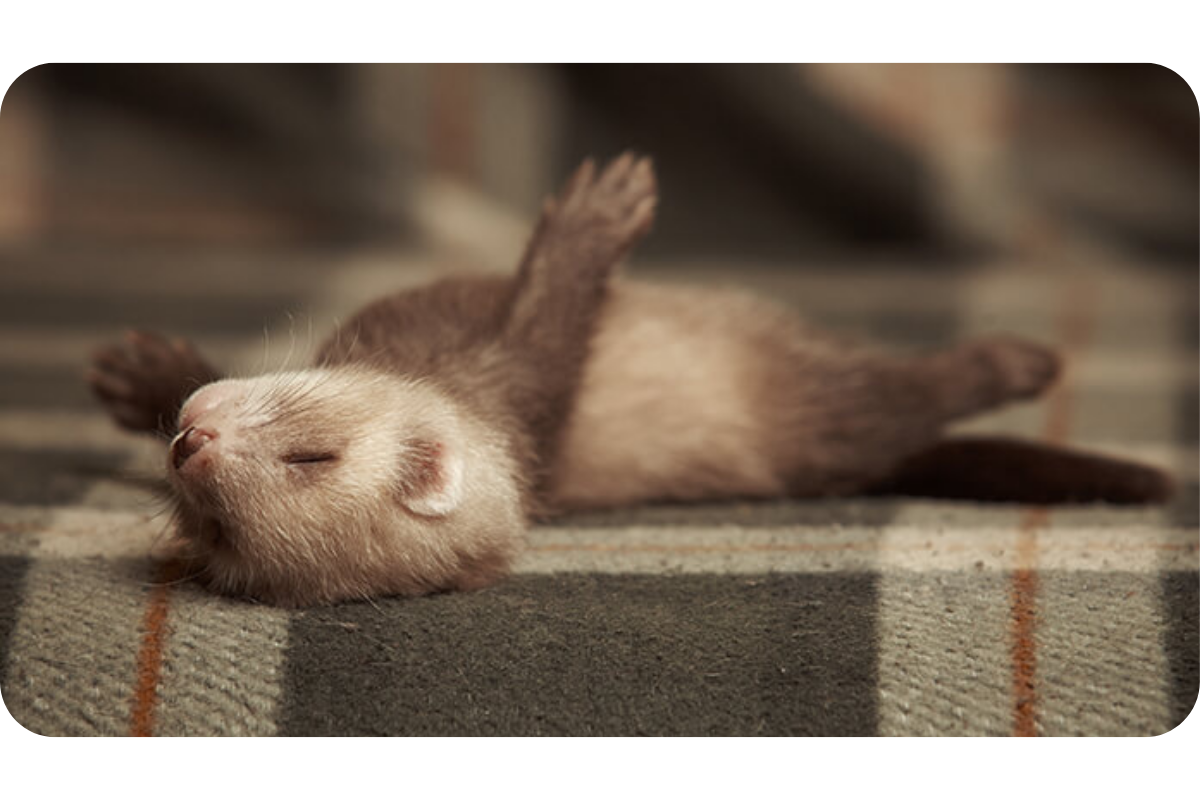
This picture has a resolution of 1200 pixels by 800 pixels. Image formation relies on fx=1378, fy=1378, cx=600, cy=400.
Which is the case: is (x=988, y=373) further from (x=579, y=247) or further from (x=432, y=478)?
(x=432, y=478)

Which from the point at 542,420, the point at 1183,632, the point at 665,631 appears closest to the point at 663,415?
the point at 542,420

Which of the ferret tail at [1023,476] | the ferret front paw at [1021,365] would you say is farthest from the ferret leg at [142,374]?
the ferret front paw at [1021,365]

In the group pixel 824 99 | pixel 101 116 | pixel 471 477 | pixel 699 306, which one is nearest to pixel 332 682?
pixel 471 477

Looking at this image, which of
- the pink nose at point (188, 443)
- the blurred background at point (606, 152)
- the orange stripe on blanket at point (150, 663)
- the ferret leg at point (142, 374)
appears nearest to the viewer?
the orange stripe on blanket at point (150, 663)

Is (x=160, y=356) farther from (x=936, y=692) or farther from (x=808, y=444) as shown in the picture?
(x=936, y=692)

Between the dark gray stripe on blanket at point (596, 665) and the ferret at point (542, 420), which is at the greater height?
the ferret at point (542, 420)

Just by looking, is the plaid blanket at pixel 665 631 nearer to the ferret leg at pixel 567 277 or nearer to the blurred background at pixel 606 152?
the ferret leg at pixel 567 277
